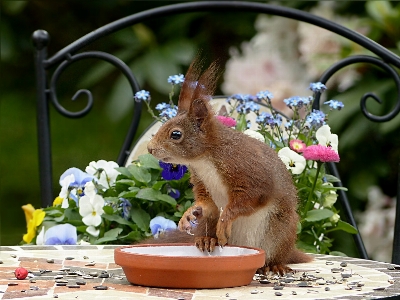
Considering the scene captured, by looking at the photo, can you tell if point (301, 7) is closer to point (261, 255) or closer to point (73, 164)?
point (73, 164)

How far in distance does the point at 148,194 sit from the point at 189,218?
0.73 m

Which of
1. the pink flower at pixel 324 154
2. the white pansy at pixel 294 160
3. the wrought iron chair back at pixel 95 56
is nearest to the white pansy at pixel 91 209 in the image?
the wrought iron chair back at pixel 95 56

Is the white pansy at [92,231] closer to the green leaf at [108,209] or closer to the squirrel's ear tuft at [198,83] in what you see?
the green leaf at [108,209]

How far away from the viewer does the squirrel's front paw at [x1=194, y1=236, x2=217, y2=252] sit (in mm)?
1620

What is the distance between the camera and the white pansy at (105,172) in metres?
2.54

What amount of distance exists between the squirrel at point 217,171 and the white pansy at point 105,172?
0.89 metres

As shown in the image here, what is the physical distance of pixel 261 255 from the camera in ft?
4.98

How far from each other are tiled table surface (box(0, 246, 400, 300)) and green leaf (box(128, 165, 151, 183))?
481 mm

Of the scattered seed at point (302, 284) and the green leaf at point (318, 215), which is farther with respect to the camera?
the green leaf at point (318, 215)

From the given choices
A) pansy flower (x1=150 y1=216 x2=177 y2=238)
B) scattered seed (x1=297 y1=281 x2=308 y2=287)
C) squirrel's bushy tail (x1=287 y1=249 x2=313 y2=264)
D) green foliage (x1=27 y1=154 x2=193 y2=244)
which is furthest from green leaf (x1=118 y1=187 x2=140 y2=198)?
scattered seed (x1=297 y1=281 x2=308 y2=287)

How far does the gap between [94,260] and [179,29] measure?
6.27ft

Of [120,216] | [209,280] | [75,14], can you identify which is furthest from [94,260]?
[75,14]

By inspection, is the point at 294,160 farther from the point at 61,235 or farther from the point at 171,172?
the point at 61,235

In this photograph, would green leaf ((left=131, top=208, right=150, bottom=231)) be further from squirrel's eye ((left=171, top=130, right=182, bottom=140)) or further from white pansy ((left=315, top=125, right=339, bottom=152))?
squirrel's eye ((left=171, top=130, right=182, bottom=140))
